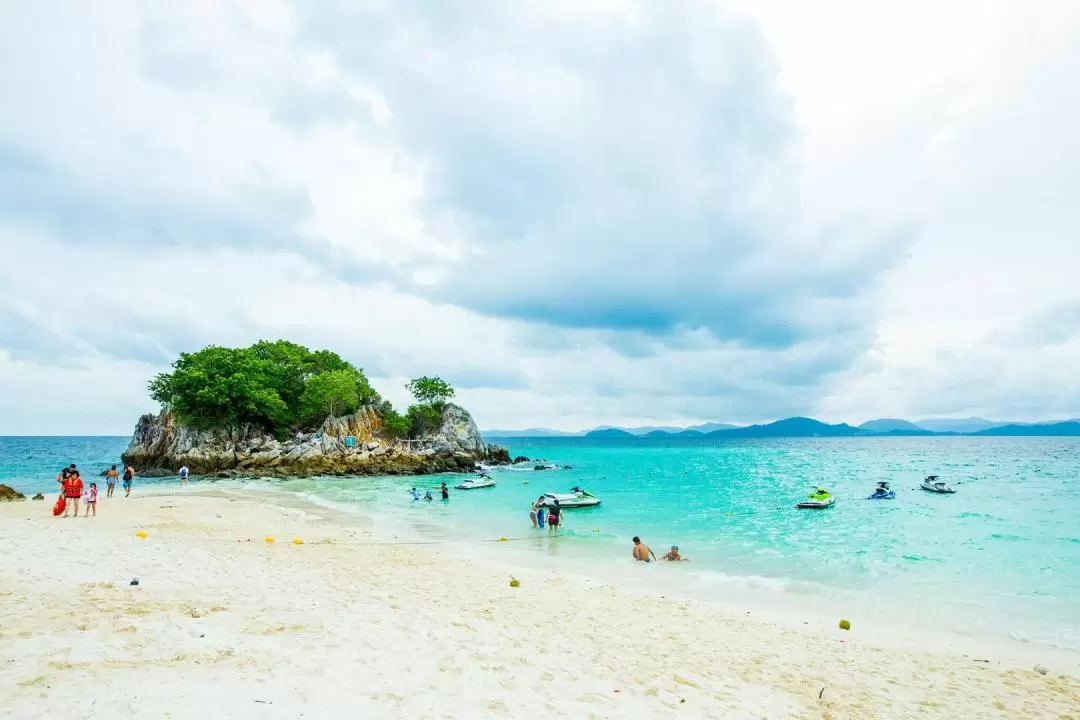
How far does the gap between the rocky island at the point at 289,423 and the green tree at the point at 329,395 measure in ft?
0.49

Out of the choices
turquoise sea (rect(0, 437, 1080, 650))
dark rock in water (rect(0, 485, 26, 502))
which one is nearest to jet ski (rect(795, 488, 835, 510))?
turquoise sea (rect(0, 437, 1080, 650))

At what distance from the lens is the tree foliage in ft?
220

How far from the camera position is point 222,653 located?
8492 mm

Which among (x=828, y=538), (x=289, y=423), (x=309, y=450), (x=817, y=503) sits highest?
(x=289, y=423)

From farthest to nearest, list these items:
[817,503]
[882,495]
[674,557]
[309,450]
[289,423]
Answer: [289,423] → [309,450] → [882,495] → [817,503] → [674,557]

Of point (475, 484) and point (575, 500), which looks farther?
point (475, 484)

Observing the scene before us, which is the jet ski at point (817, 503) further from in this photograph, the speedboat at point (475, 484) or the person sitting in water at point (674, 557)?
the speedboat at point (475, 484)

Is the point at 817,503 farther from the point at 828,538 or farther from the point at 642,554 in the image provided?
the point at 642,554

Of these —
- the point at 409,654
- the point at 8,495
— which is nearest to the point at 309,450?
the point at 8,495

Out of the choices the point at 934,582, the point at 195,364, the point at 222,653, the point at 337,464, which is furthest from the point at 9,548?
the point at 195,364

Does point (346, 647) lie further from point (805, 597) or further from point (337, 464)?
point (337, 464)

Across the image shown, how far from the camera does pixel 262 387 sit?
71875 millimetres

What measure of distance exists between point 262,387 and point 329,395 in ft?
27.5

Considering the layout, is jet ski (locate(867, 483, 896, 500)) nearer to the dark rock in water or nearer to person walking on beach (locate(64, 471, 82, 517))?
person walking on beach (locate(64, 471, 82, 517))
